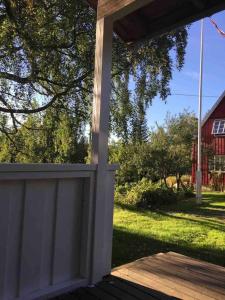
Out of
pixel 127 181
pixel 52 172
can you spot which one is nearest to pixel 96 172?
pixel 52 172

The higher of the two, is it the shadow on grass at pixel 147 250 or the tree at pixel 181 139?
the tree at pixel 181 139

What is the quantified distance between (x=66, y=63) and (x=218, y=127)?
15.0m

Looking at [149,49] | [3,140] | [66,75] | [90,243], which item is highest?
[149,49]

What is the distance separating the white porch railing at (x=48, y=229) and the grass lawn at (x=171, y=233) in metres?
1.85

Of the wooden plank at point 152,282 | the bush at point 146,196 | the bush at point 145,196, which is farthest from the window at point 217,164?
the wooden plank at point 152,282

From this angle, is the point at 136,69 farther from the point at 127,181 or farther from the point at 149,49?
the point at 127,181

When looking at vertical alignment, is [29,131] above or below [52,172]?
above

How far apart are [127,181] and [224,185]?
6.06 m

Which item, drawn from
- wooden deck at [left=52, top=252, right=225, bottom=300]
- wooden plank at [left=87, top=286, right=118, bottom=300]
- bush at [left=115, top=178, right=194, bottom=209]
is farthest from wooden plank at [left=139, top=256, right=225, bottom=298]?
bush at [left=115, top=178, right=194, bottom=209]

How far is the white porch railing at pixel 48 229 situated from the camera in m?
2.70

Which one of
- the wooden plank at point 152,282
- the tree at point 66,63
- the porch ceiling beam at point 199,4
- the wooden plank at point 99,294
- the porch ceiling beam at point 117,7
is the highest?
the tree at point 66,63

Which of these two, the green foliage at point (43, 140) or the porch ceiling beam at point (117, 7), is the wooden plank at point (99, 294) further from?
the green foliage at point (43, 140)

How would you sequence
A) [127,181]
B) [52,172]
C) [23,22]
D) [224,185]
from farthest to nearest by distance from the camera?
[224,185]
[127,181]
[23,22]
[52,172]

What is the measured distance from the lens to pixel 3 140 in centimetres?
991
